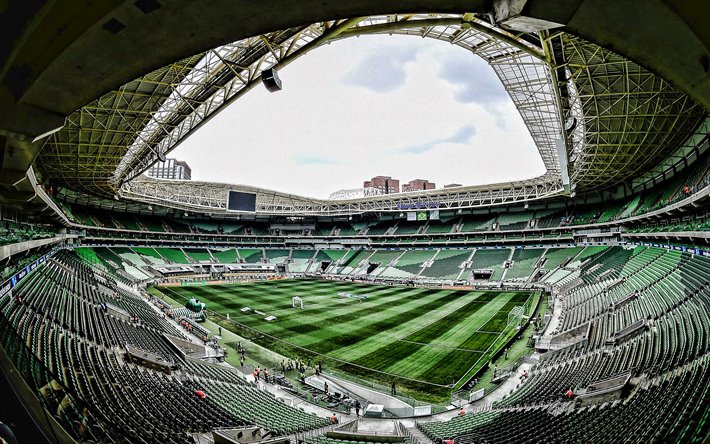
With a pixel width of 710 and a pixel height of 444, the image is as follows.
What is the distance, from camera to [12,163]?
4371mm

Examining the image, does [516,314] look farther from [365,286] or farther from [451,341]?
[365,286]

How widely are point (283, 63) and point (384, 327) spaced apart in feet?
68.4

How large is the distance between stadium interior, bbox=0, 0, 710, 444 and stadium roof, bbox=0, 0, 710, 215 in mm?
29

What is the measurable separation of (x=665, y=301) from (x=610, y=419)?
10.5 metres

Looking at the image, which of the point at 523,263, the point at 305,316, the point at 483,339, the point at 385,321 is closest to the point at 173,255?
the point at 305,316

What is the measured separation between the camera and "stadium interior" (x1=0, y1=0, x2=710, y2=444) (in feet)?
9.65

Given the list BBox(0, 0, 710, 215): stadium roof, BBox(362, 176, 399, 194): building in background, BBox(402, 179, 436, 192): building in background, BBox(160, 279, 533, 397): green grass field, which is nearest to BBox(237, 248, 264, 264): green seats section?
BBox(160, 279, 533, 397): green grass field

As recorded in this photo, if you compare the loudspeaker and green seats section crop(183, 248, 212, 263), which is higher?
the loudspeaker

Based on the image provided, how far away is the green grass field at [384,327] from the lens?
1945 cm

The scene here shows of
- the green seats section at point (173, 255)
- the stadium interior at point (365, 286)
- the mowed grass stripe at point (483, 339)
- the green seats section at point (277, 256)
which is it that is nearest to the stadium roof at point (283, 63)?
the stadium interior at point (365, 286)

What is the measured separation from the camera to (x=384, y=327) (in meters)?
26.8

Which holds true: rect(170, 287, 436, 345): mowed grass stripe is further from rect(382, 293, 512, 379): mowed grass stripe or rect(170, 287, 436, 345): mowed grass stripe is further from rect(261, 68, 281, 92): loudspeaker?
rect(261, 68, 281, 92): loudspeaker

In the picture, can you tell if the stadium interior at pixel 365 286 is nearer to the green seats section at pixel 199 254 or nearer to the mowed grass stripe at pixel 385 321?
the mowed grass stripe at pixel 385 321

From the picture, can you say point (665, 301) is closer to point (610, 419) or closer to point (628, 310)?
point (628, 310)
